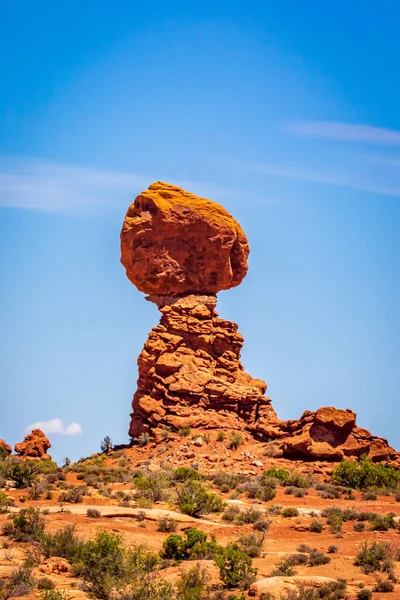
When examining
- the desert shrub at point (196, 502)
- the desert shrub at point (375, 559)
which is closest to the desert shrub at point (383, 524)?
the desert shrub at point (375, 559)

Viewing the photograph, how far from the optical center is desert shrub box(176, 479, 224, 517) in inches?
1056

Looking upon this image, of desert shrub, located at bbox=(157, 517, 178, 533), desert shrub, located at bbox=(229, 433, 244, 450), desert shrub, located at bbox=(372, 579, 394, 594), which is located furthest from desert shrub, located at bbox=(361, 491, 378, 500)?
desert shrub, located at bbox=(372, 579, 394, 594)

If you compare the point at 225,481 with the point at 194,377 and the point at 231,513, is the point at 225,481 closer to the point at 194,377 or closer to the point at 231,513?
the point at 231,513

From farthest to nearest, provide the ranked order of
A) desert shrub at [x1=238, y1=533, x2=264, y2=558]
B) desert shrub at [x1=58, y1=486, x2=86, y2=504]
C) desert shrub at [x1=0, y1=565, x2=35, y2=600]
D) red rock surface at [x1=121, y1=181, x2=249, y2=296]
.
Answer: red rock surface at [x1=121, y1=181, x2=249, y2=296] < desert shrub at [x1=58, y1=486, x2=86, y2=504] < desert shrub at [x1=238, y1=533, x2=264, y2=558] < desert shrub at [x1=0, y1=565, x2=35, y2=600]

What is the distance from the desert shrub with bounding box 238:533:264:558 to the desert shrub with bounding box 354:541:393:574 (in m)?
2.29

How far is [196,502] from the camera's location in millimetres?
27406

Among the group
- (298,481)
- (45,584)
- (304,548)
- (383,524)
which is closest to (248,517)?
(383,524)

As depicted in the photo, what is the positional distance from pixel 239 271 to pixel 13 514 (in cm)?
2358

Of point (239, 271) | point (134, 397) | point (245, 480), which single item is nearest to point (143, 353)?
point (134, 397)

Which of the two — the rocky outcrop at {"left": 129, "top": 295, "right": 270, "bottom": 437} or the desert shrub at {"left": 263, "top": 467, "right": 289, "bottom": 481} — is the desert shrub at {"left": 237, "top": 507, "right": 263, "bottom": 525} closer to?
the desert shrub at {"left": 263, "top": 467, "right": 289, "bottom": 481}

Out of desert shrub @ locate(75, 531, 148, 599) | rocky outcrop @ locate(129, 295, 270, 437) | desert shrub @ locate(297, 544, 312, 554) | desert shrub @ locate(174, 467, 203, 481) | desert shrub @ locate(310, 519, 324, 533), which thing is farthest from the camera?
rocky outcrop @ locate(129, 295, 270, 437)

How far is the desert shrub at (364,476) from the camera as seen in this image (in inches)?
1419

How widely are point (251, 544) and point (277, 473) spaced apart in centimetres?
1327

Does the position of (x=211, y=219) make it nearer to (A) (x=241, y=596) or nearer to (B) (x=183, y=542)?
(B) (x=183, y=542)
